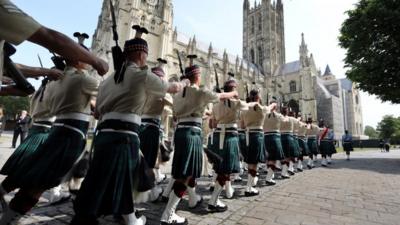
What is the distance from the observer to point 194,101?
12.4ft

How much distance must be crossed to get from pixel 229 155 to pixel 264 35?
228 feet

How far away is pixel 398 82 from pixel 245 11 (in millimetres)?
64354

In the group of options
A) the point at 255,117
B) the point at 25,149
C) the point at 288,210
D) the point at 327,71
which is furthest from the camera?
the point at 327,71

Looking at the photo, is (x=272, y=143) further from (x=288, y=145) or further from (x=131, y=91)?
(x=131, y=91)

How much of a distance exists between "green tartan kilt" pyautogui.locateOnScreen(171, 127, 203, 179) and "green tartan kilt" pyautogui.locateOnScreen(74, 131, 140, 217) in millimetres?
1187

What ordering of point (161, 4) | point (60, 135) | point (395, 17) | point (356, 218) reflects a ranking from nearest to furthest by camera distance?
point (60, 135)
point (356, 218)
point (395, 17)
point (161, 4)

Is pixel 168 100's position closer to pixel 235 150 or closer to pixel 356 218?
pixel 235 150

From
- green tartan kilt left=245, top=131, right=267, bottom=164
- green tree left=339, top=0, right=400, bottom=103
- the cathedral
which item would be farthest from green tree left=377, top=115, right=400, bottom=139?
green tartan kilt left=245, top=131, right=267, bottom=164

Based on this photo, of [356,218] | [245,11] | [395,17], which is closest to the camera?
[356,218]

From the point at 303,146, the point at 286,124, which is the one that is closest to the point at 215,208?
the point at 286,124

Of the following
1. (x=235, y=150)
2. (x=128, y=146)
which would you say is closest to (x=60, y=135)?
(x=128, y=146)

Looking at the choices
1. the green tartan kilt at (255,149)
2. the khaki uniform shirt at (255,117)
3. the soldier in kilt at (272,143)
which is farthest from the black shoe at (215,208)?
the soldier in kilt at (272,143)

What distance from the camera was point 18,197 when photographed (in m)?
2.53

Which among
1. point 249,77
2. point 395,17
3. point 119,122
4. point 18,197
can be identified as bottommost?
point 18,197
